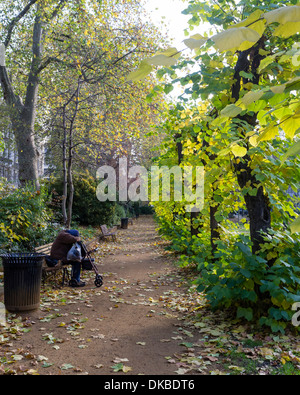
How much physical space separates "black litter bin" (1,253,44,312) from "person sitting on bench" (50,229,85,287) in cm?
200

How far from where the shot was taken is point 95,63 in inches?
500

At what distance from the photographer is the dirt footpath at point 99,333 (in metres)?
3.90

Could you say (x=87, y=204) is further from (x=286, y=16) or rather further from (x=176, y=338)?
(x=286, y=16)

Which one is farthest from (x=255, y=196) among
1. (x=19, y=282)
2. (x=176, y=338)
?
(x=19, y=282)

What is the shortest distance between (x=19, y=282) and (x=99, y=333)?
157 cm

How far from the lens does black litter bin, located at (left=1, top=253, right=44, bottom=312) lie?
5652 millimetres

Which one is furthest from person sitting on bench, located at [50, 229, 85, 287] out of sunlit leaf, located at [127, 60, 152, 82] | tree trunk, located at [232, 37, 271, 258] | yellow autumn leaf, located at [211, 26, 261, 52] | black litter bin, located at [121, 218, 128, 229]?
black litter bin, located at [121, 218, 128, 229]

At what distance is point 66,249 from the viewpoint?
26.0 feet

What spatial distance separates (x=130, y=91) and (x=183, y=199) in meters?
5.24

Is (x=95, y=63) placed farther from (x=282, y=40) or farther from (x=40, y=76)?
(x=282, y=40)

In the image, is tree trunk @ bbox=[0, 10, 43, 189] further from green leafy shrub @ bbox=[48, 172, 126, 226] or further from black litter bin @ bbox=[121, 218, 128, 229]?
black litter bin @ bbox=[121, 218, 128, 229]

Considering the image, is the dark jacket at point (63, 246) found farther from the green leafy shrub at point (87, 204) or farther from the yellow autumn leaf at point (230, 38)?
the green leafy shrub at point (87, 204)

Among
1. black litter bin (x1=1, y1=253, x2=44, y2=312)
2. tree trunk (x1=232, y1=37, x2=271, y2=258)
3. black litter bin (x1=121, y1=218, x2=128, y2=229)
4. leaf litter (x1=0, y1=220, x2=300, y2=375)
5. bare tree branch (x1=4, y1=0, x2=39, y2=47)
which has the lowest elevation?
black litter bin (x1=121, y1=218, x2=128, y2=229)

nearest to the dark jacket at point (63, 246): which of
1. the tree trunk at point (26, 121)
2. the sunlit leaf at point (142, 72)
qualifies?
the tree trunk at point (26, 121)
